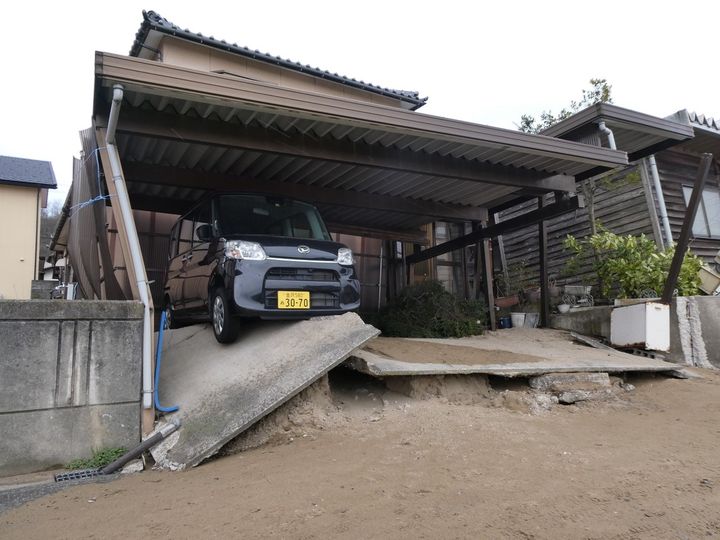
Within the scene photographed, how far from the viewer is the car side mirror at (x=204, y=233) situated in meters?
5.45

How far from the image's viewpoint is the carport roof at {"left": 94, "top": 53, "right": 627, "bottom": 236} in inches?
176

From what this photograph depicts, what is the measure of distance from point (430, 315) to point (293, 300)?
384 centimetres

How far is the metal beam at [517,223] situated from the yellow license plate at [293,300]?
4.28m

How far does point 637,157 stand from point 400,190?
178 inches

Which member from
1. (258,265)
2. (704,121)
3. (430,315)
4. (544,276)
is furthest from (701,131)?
(258,265)

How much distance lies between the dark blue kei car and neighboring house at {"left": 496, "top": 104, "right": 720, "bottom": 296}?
5702 mm

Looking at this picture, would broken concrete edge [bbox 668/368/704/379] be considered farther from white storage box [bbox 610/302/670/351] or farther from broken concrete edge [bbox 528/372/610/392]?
broken concrete edge [bbox 528/372/610/392]

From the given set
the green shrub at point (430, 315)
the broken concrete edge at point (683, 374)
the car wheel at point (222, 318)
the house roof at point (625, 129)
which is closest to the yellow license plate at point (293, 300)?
the car wheel at point (222, 318)

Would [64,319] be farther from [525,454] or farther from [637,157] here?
[637,157]

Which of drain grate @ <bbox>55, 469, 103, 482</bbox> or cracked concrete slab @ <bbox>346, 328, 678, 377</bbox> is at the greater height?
cracked concrete slab @ <bbox>346, 328, 678, 377</bbox>

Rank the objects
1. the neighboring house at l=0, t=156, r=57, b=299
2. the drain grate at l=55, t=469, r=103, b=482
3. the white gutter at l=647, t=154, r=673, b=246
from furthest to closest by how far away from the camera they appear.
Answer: the neighboring house at l=0, t=156, r=57, b=299
the white gutter at l=647, t=154, r=673, b=246
the drain grate at l=55, t=469, r=103, b=482

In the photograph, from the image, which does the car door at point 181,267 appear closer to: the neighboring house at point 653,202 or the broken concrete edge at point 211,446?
the broken concrete edge at point 211,446

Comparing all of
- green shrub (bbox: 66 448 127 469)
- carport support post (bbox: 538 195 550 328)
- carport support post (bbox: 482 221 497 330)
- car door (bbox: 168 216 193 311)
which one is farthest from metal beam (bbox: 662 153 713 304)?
green shrub (bbox: 66 448 127 469)

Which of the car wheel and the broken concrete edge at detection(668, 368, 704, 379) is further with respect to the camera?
the broken concrete edge at detection(668, 368, 704, 379)
